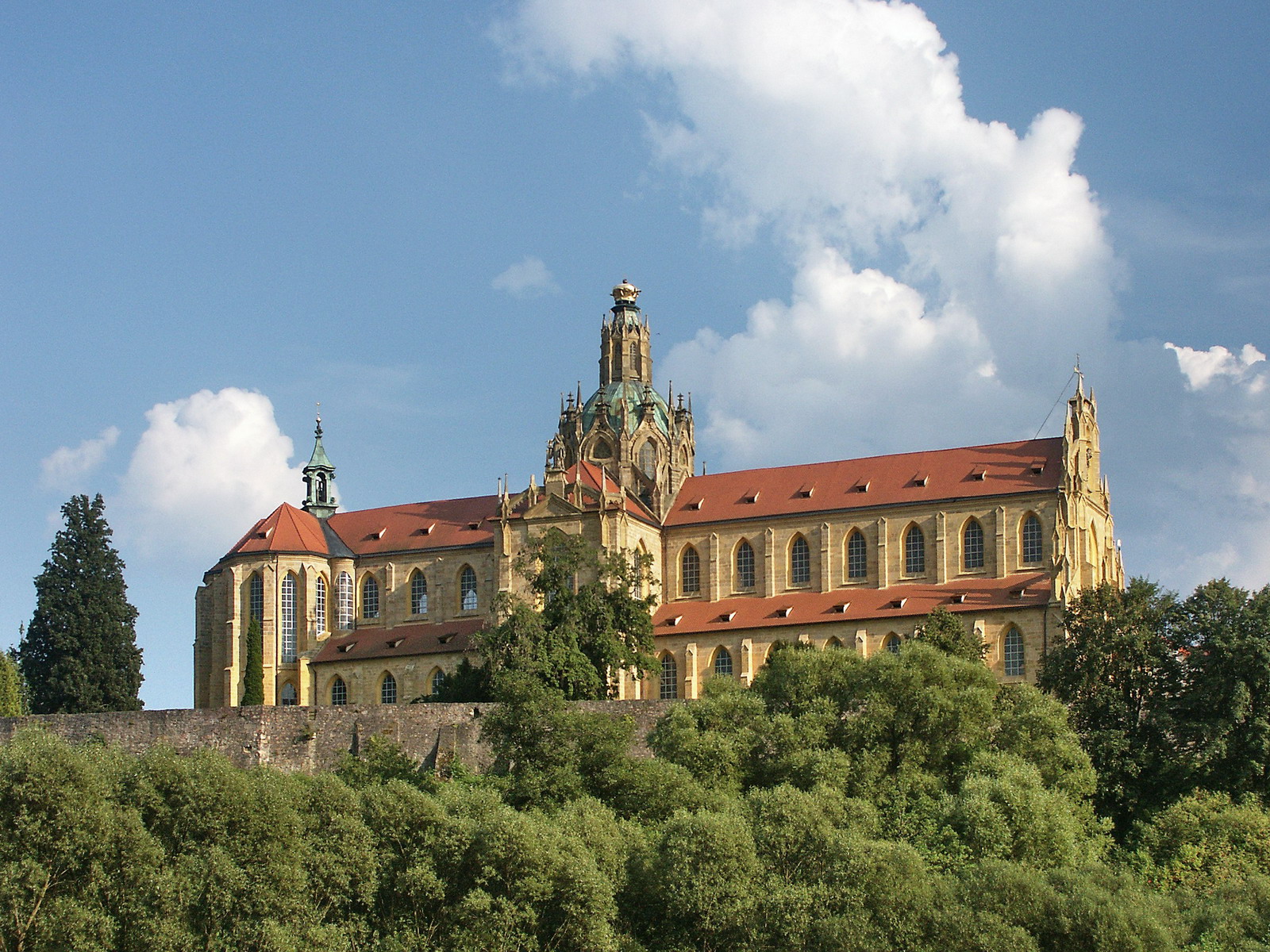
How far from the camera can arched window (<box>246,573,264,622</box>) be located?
10375 centimetres

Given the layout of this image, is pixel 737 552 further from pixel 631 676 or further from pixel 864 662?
pixel 864 662

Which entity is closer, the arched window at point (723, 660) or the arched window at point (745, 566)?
the arched window at point (723, 660)

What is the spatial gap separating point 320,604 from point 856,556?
26.1 metres

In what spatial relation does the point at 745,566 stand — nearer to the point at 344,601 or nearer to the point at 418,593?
the point at 418,593

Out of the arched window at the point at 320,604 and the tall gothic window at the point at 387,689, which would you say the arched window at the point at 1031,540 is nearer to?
the tall gothic window at the point at 387,689

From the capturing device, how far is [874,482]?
332ft

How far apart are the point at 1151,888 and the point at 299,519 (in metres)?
56.0

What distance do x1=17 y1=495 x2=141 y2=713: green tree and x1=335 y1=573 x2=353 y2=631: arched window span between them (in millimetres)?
12827

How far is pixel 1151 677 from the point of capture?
240ft

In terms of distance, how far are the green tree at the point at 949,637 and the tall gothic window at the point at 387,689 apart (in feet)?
86.3

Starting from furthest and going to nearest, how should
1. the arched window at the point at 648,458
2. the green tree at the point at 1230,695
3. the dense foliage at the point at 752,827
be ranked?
the arched window at the point at 648,458 → the green tree at the point at 1230,695 → the dense foliage at the point at 752,827

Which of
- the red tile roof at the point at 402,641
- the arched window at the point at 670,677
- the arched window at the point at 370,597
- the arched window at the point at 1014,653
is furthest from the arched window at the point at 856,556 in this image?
the arched window at the point at 370,597

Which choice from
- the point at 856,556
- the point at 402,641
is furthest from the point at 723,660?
the point at 402,641

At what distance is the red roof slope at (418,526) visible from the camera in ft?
346
